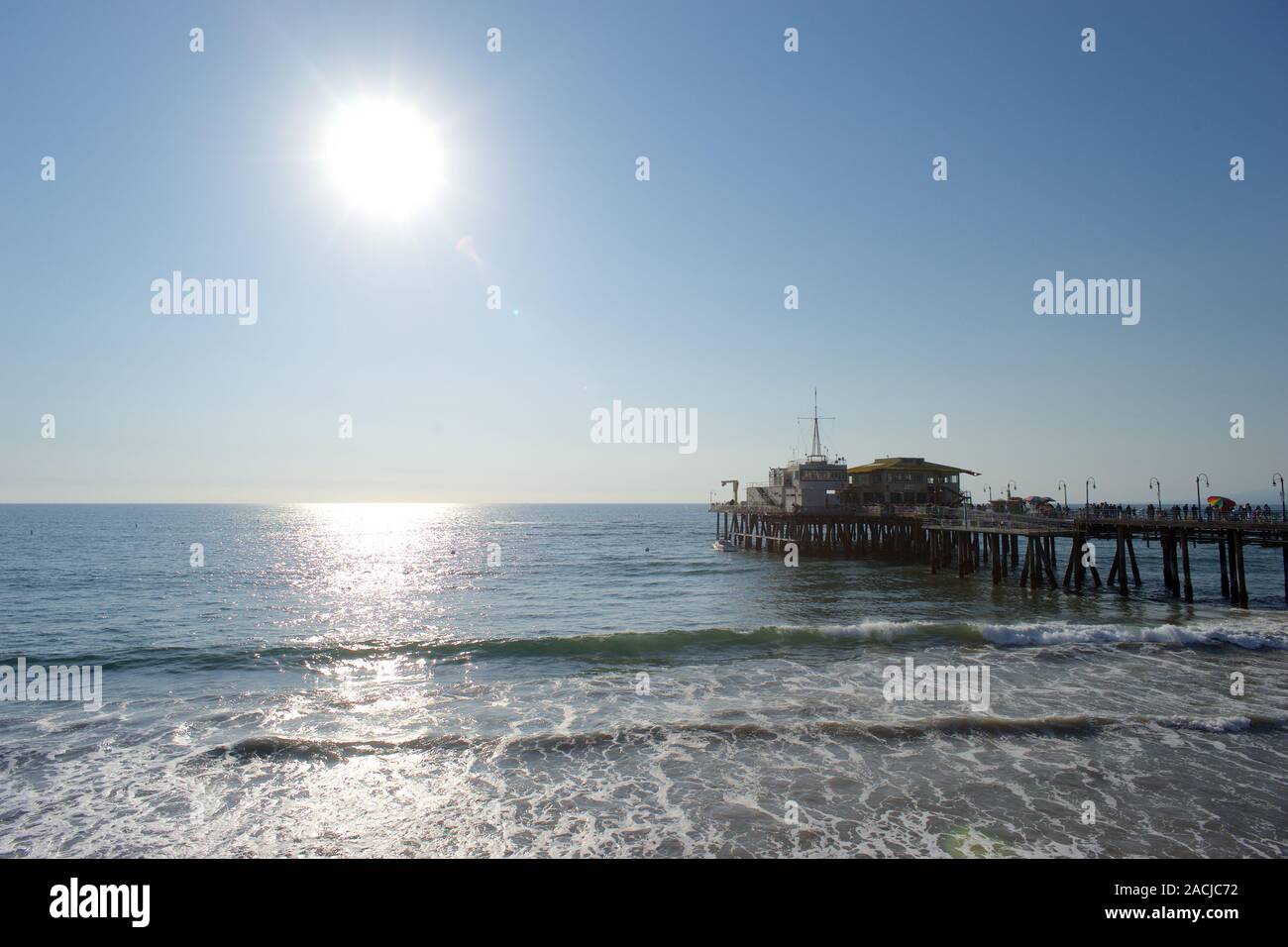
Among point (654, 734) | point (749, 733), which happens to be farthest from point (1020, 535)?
point (654, 734)

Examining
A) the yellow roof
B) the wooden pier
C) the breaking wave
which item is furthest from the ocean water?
the yellow roof

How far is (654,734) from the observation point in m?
17.0

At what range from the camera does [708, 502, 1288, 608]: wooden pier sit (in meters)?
35.6

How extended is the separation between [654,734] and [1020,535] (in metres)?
38.8

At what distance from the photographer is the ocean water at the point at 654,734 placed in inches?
479

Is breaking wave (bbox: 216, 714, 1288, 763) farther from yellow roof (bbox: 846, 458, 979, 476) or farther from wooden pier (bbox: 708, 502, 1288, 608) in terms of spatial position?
yellow roof (bbox: 846, 458, 979, 476)

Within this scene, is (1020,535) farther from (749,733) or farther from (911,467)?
(749,733)

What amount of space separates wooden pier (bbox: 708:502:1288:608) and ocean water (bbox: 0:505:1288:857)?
314 cm

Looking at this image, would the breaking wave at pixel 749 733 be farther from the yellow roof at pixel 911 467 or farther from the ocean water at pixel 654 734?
the yellow roof at pixel 911 467

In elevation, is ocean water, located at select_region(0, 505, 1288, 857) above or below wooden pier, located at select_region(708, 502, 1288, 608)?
below

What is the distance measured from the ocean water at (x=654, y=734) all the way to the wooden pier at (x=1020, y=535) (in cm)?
314
